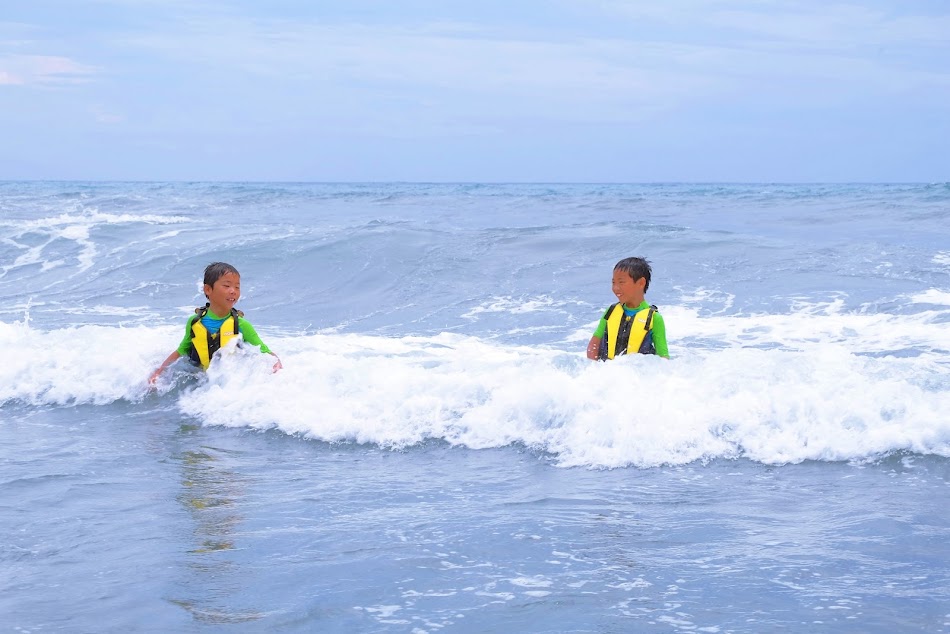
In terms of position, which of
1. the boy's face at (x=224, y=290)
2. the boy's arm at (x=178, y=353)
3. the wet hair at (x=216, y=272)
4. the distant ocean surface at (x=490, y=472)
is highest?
the wet hair at (x=216, y=272)

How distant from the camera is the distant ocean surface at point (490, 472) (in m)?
3.67

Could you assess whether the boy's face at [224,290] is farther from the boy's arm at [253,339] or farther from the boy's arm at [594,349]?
the boy's arm at [594,349]

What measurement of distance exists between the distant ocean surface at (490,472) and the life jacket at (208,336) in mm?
124

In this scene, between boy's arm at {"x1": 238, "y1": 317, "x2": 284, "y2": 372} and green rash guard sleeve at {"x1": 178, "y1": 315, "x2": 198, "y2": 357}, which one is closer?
boy's arm at {"x1": 238, "y1": 317, "x2": 284, "y2": 372}

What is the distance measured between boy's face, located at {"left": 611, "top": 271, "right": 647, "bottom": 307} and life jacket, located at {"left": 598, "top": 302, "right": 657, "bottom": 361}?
0.12 meters

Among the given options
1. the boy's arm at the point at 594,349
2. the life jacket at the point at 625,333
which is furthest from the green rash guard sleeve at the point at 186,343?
the life jacket at the point at 625,333

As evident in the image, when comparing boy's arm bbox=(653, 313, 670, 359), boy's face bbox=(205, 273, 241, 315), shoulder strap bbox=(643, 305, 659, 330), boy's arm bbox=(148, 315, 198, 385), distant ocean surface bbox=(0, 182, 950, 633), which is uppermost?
boy's face bbox=(205, 273, 241, 315)

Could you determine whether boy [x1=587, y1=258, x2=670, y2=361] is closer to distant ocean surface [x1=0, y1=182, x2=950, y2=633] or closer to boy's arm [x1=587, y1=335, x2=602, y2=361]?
boy's arm [x1=587, y1=335, x2=602, y2=361]

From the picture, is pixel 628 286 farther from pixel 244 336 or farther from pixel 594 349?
pixel 244 336

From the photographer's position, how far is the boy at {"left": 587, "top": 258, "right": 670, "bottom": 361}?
6848mm

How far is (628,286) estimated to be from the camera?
6.74 meters

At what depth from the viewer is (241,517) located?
4.71 meters

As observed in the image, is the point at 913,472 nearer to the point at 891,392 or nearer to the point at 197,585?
the point at 891,392

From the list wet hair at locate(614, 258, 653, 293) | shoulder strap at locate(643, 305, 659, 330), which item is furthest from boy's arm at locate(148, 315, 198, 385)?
shoulder strap at locate(643, 305, 659, 330)
